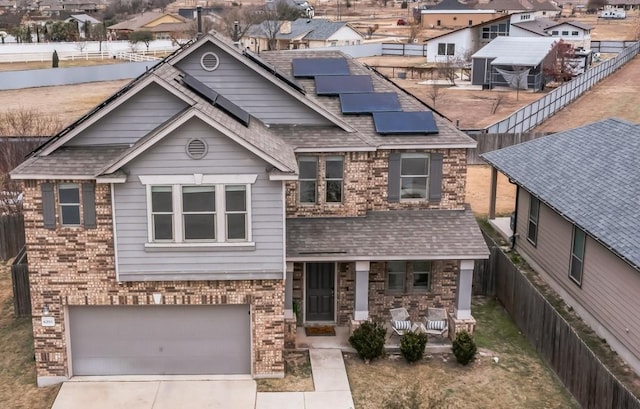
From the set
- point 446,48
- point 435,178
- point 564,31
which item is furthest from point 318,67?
point 564,31

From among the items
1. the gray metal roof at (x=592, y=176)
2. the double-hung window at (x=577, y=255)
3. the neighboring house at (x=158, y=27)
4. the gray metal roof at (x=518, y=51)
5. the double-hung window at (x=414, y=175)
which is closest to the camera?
the gray metal roof at (x=592, y=176)

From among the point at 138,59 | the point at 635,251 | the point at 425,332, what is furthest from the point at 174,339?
the point at 138,59

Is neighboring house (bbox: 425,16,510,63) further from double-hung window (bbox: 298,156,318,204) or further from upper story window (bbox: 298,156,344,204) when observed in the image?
double-hung window (bbox: 298,156,318,204)

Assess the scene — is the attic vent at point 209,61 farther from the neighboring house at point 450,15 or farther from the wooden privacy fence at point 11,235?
the neighboring house at point 450,15

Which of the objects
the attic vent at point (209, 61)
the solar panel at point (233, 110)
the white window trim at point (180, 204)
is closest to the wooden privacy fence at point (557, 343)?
the white window trim at point (180, 204)

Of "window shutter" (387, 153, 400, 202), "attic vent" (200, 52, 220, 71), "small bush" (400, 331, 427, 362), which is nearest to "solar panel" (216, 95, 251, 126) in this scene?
"attic vent" (200, 52, 220, 71)
